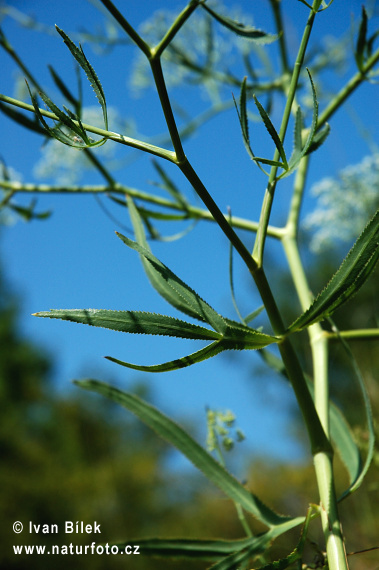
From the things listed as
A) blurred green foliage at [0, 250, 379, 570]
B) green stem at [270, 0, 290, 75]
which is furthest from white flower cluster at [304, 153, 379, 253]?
blurred green foliage at [0, 250, 379, 570]

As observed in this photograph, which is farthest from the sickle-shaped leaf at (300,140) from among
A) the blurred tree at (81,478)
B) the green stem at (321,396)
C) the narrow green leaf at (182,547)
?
the blurred tree at (81,478)

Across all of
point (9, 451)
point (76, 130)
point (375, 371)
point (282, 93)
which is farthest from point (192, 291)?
point (9, 451)

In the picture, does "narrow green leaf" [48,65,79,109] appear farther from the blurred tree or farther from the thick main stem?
the blurred tree

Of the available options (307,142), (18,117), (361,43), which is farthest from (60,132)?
(361,43)

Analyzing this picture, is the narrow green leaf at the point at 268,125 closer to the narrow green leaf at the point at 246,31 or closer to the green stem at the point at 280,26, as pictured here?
the narrow green leaf at the point at 246,31

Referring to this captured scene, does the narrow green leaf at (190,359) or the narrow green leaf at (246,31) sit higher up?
the narrow green leaf at (246,31)

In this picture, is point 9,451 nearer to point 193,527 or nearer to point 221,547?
point 193,527
